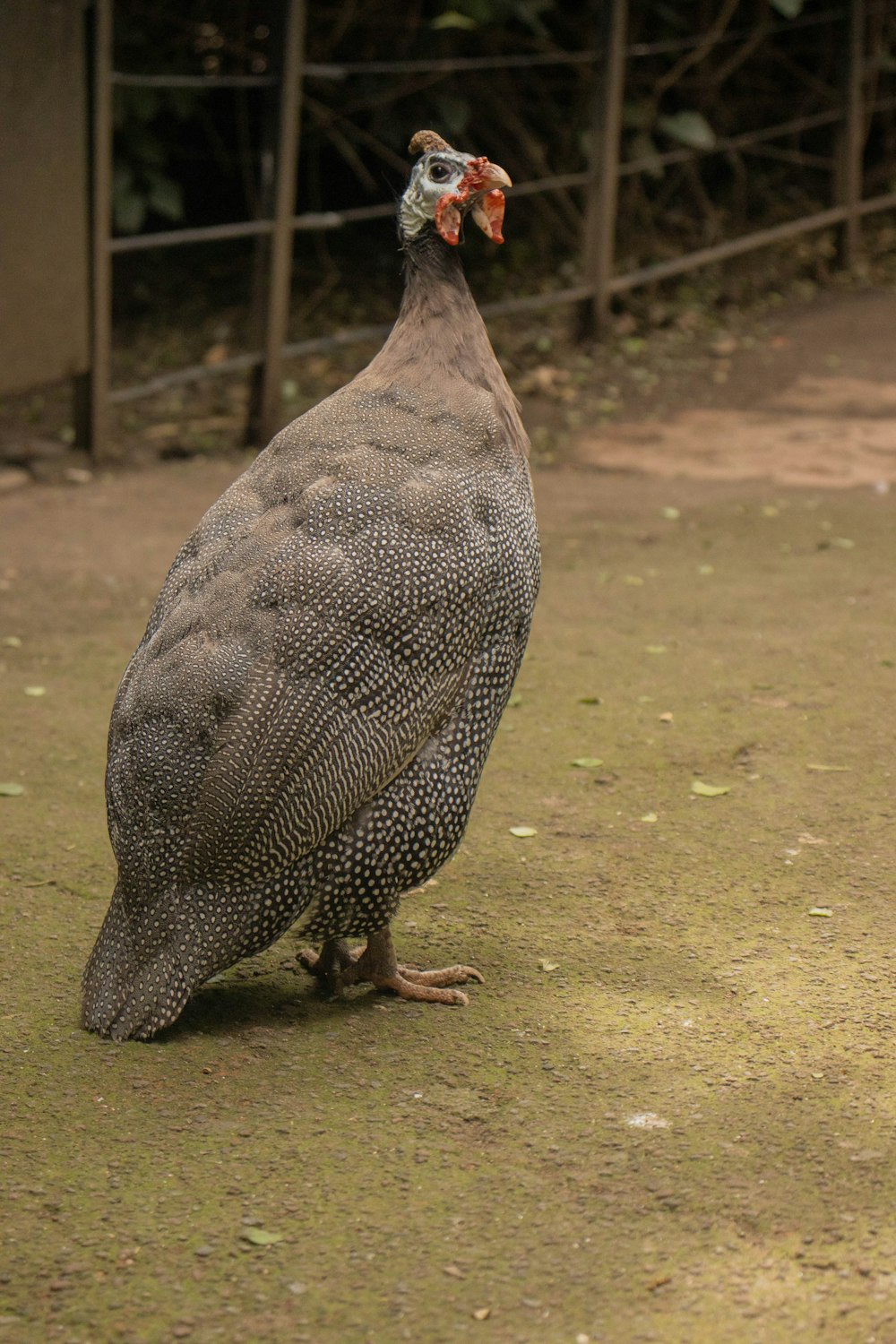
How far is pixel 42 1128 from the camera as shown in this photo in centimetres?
256

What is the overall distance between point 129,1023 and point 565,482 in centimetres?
459

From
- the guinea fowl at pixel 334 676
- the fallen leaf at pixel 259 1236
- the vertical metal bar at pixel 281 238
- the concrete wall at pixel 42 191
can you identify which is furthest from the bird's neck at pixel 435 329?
the vertical metal bar at pixel 281 238

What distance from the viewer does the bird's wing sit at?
265 centimetres

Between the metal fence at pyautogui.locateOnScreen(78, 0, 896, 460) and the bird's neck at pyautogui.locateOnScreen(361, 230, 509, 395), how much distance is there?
3911mm

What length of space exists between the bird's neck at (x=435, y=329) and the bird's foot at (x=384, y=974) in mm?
1043

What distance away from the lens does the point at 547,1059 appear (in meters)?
2.80

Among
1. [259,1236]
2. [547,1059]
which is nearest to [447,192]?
[547,1059]

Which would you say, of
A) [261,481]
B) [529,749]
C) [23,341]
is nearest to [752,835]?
[529,749]

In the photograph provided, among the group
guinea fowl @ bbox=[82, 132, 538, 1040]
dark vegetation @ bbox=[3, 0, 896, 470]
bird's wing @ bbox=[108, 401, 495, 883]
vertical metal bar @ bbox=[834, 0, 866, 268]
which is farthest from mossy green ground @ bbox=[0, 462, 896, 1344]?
vertical metal bar @ bbox=[834, 0, 866, 268]

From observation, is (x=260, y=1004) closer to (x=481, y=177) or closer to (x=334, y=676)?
(x=334, y=676)

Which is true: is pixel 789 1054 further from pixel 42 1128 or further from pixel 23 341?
pixel 23 341

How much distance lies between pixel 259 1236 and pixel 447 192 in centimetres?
186

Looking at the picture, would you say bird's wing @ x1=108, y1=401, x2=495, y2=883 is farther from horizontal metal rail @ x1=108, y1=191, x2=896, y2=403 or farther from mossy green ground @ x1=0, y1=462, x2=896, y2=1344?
horizontal metal rail @ x1=108, y1=191, x2=896, y2=403

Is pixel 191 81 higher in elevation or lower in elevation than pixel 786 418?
higher
